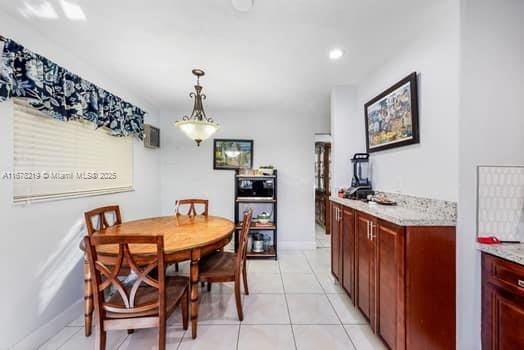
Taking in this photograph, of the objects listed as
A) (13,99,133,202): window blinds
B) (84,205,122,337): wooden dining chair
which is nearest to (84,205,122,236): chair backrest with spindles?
(84,205,122,337): wooden dining chair

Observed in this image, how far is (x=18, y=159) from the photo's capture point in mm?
1799

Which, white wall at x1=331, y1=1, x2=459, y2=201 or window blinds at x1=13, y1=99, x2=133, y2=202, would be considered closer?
white wall at x1=331, y1=1, x2=459, y2=201

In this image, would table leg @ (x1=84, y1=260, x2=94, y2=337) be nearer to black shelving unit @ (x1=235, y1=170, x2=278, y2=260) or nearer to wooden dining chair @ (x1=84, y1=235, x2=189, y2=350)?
wooden dining chair @ (x1=84, y1=235, x2=189, y2=350)

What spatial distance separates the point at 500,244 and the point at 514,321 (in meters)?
0.41

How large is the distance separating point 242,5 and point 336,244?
2399 millimetres

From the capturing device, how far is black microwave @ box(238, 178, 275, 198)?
12.9 feet

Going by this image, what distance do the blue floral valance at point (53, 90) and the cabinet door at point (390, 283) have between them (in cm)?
269

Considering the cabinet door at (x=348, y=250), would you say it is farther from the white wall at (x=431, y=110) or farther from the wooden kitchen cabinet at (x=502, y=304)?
the wooden kitchen cabinet at (x=502, y=304)

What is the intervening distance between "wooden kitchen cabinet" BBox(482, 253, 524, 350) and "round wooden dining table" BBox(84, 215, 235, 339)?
1.81 m

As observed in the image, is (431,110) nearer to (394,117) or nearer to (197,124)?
(394,117)

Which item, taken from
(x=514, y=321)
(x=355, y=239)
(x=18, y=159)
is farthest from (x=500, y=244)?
(x=18, y=159)

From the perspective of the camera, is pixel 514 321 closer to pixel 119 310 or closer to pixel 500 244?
pixel 500 244

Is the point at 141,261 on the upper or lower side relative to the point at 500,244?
lower

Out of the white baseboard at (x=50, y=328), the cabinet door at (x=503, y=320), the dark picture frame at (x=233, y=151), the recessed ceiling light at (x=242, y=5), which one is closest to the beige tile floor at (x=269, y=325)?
the white baseboard at (x=50, y=328)
